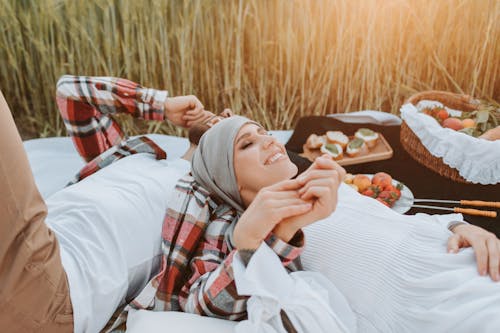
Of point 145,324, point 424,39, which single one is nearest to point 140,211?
point 145,324

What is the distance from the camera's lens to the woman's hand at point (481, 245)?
1015mm

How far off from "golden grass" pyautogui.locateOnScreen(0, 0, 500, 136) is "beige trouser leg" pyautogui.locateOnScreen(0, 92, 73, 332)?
1.82 metres

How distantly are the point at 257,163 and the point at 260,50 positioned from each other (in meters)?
1.71

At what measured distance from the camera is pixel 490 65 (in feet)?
9.11

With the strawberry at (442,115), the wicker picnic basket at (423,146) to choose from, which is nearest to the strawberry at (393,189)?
the wicker picnic basket at (423,146)

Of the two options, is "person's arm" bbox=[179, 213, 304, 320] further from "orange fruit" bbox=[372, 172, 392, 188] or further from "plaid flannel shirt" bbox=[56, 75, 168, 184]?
"orange fruit" bbox=[372, 172, 392, 188]

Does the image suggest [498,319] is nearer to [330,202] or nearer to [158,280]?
[330,202]

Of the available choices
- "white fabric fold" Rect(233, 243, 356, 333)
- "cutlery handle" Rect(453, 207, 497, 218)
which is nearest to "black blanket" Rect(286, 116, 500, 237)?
"cutlery handle" Rect(453, 207, 497, 218)

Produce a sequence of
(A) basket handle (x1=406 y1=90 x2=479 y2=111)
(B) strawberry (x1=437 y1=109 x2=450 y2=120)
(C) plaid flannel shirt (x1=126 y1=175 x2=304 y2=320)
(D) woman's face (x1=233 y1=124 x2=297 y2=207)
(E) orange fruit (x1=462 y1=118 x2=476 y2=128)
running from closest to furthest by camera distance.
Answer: (C) plaid flannel shirt (x1=126 y1=175 x2=304 y2=320), (D) woman's face (x1=233 y1=124 x2=297 y2=207), (E) orange fruit (x1=462 y1=118 x2=476 y2=128), (B) strawberry (x1=437 y1=109 x2=450 y2=120), (A) basket handle (x1=406 y1=90 x2=479 y2=111)

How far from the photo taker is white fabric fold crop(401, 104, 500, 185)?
1.80 m

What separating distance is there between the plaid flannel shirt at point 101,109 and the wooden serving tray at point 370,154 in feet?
2.81

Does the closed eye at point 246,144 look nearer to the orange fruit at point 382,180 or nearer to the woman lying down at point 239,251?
the woman lying down at point 239,251

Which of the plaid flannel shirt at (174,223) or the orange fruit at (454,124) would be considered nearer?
the plaid flannel shirt at (174,223)

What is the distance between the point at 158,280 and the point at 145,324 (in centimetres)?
14
